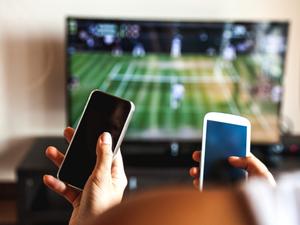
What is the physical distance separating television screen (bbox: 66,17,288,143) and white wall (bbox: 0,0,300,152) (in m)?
0.20

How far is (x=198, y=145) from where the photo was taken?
2396mm

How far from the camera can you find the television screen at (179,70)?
2.26 meters

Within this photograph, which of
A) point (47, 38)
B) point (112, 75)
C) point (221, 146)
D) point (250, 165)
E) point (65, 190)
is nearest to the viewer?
point (250, 165)

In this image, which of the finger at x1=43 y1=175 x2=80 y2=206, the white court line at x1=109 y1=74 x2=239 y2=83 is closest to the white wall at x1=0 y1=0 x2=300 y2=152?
the white court line at x1=109 y1=74 x2=239 y2=83

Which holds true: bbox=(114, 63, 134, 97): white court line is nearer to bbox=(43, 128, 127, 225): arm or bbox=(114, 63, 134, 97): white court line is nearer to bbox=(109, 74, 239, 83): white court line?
bbox=(109, 74, 239, 83): white court line

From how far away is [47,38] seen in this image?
2408 mm

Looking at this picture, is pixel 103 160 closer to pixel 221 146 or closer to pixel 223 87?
pixel 221 146

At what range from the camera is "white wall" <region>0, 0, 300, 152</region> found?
2.39 meters

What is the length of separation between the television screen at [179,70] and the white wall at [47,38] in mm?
197

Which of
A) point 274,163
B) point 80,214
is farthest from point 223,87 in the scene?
point 80,214

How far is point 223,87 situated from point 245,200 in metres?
2.03

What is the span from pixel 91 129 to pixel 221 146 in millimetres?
308

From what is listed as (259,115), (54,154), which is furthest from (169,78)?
(54,154)

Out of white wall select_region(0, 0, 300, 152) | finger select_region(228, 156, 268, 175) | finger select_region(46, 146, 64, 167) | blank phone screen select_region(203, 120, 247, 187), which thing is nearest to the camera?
finger select_region(228, 156, 268, 175)
